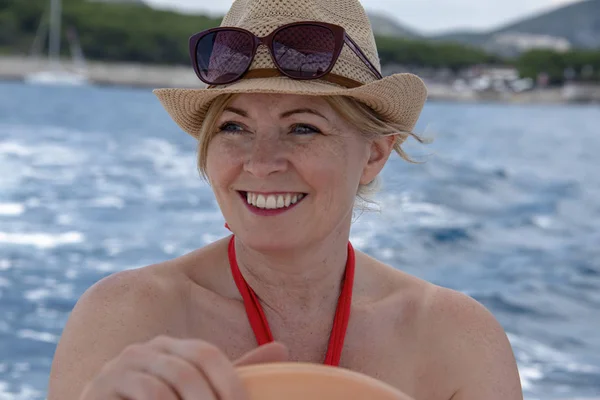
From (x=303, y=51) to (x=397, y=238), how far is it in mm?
6317

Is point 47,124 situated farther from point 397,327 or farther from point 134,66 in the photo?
point 134,66

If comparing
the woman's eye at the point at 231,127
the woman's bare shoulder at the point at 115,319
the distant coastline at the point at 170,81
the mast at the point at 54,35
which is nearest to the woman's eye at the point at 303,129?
the woman's eye at the point at 231,127

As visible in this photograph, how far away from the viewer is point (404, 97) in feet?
5.74

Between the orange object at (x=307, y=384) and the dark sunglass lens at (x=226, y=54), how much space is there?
787 mm

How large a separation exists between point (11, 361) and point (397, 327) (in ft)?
11.8

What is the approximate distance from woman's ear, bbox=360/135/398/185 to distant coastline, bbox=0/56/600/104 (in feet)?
151

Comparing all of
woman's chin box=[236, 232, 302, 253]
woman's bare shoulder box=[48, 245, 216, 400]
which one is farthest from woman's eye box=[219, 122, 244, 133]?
woman's bare shoulder box=[48, 245, 216, 400]

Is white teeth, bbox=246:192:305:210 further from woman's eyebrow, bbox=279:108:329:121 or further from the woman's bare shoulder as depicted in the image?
the woman's bare shoulder

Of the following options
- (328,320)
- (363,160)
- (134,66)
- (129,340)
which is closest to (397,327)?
(328,320)

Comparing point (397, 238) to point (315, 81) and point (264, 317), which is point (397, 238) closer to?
point (264, 317)

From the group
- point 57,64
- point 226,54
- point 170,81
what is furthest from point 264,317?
point 170,81

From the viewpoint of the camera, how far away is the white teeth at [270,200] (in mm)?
1571

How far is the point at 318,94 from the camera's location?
5.21 ft

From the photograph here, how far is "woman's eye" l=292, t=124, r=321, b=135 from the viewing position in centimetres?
163
